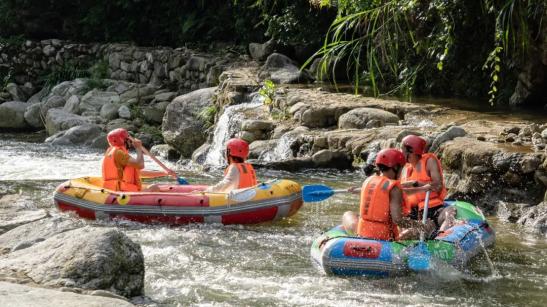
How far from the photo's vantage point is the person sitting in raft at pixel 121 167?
897 cm

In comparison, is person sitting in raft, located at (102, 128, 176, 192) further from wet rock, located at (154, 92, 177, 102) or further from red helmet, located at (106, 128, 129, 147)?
wet rock, located at (154, 92, 177, 102)

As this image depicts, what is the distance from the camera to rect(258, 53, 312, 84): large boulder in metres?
15.2

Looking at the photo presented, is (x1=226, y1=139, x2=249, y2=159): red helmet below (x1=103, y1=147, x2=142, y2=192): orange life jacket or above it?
above

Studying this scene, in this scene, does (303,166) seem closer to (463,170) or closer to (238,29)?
(463,170)

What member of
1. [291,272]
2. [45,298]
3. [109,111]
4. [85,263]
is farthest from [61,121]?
[45,298]

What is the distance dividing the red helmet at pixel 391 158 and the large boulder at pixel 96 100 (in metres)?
12.4

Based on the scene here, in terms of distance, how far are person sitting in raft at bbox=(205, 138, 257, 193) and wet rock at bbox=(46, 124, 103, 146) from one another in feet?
26.4

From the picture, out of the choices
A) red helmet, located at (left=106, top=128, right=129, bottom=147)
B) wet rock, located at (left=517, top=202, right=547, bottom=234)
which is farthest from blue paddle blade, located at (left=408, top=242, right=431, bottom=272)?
red helmet, located at (left=106, top=128, right=129, bottom=147)

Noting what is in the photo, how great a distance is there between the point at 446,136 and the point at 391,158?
10.4 ft

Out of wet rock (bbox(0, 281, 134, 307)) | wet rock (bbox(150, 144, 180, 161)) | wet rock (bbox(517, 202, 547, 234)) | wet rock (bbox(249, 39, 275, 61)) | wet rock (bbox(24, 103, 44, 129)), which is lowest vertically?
wet rock (bbox(150, 144, 180, 161))

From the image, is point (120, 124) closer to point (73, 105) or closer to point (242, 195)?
point (73, 105)

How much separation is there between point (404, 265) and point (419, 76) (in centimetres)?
851

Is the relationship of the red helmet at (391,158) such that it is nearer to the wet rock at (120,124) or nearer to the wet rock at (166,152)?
the wet rock at (166,152)

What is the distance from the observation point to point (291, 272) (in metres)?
6.60
